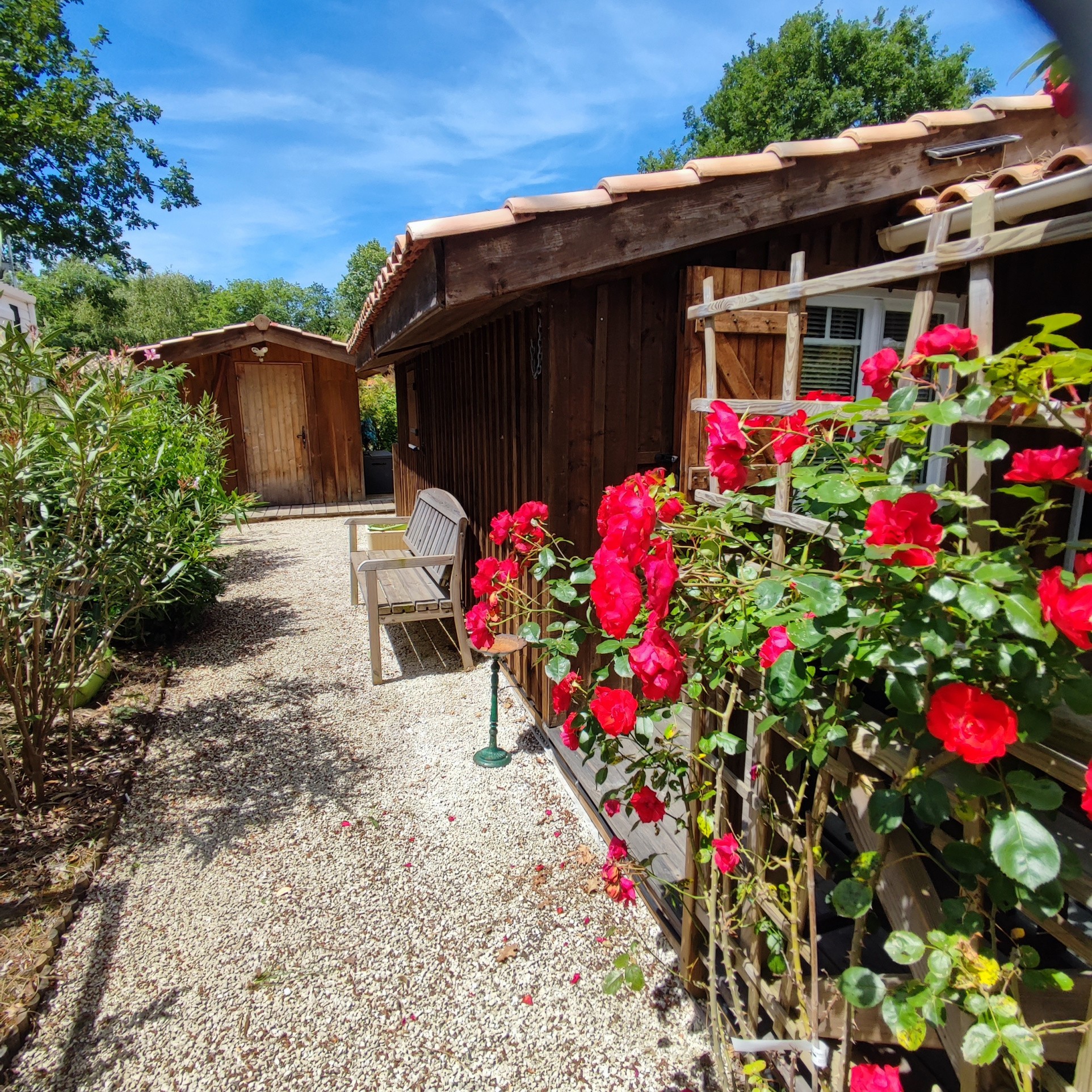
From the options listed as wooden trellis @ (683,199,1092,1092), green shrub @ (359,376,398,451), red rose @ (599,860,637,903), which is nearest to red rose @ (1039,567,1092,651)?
wooden trellis @ (683,199,1092,1092)

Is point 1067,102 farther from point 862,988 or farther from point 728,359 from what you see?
point 728,359

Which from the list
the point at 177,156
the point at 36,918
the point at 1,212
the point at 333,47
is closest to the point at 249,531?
the point at 333,47

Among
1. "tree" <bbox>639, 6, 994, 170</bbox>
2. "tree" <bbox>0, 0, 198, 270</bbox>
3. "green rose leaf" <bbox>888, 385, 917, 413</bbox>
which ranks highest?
"tree" <bbox>639, 6, 994, 170</bbox>

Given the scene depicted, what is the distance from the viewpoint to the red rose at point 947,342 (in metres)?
1.00

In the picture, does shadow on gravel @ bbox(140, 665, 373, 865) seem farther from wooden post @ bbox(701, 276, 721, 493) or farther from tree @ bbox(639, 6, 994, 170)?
tree @ bbox(639, 6, 994, 170)

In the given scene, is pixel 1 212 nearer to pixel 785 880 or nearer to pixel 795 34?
pixel 785 880

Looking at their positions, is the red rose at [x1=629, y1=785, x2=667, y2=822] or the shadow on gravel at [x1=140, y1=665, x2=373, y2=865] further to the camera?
the shadow on gravel at [x1=140, y1=665, x2=373, y2=865]

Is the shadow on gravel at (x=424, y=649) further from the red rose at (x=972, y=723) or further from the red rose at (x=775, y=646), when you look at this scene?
the red rose at (x=972, y=723)

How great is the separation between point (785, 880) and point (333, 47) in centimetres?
953

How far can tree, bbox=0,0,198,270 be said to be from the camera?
628 inches

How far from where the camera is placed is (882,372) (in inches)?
45.3

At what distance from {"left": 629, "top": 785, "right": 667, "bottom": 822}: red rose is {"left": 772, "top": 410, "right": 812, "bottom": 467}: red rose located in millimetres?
923

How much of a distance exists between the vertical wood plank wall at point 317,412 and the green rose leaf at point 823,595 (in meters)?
11.4

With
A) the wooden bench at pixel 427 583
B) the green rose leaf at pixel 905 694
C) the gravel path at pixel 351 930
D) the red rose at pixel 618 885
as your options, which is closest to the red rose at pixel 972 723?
the green rose leaf at pixel 905 694
